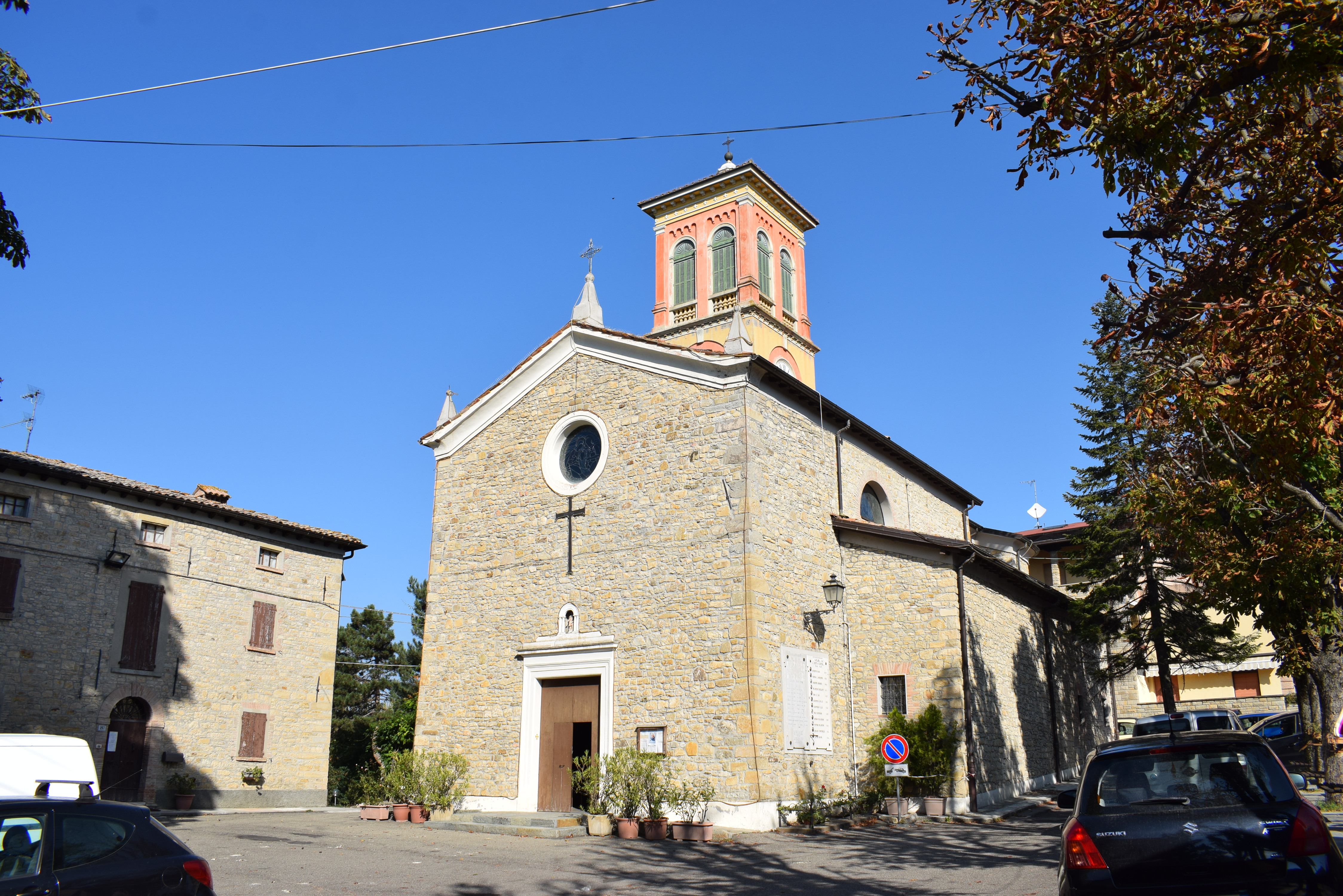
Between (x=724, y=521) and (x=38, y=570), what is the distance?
50.1ft

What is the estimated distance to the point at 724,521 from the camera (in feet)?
51.2

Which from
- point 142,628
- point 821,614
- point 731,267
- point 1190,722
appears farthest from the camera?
point 731,267

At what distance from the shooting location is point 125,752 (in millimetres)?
20672

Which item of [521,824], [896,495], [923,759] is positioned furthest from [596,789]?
[896,495]

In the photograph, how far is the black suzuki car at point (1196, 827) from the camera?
495 cm

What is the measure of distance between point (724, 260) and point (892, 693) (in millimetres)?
15841

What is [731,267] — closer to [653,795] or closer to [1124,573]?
[1124,573]

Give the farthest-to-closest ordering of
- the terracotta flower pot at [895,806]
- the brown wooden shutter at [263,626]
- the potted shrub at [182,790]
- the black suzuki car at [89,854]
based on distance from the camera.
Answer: the brown wooden shutter at [263,626] < the potted shrub at [182,790] < the terracotta flower pot at [895,806] < the black suzuki car at [89,854]

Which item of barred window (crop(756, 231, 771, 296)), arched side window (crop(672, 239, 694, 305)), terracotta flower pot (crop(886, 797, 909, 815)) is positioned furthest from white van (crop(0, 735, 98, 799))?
barred window (crop(756, 231, 771, 296))

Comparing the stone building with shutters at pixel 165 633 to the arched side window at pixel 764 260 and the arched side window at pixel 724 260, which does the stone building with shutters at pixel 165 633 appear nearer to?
the arched side window at pixel 724 260

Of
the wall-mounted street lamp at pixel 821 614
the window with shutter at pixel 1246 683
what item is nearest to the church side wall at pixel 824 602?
the wall-mounted street lamp at pixel 821 614

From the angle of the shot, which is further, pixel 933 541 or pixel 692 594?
pixel 933 541

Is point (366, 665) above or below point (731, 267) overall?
below

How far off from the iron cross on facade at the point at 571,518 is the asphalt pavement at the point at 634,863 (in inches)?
195
